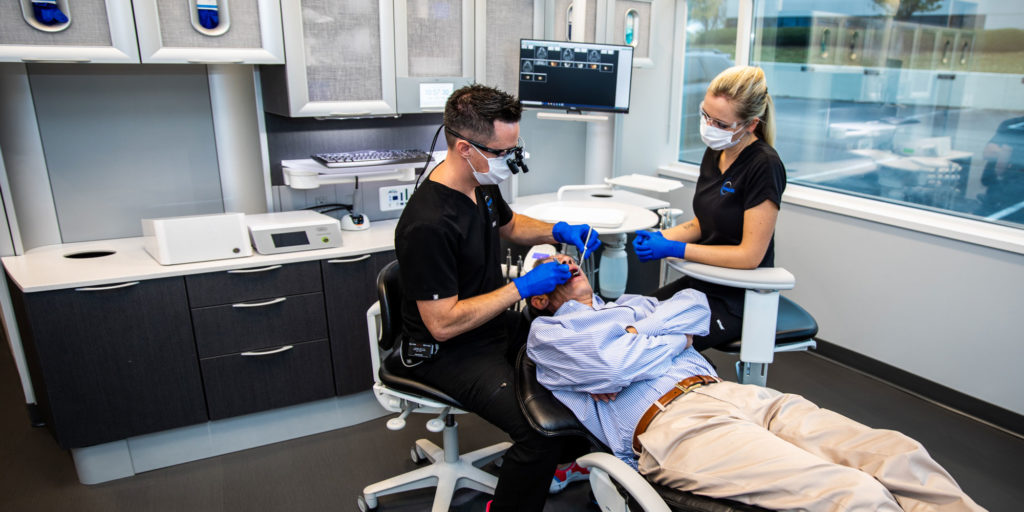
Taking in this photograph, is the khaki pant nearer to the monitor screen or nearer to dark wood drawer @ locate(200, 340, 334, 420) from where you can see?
dark wood drawer @ locate(200, 340, 334, 420)

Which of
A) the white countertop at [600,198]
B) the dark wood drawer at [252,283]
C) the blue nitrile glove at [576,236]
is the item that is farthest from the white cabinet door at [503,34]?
the dark wood drawer at [252,283]

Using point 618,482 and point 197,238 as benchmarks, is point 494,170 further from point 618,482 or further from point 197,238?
point 197,238

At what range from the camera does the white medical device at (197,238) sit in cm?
218

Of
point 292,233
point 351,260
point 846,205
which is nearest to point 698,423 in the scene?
point 351,260

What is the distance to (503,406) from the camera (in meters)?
1.69

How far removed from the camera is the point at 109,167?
8.07ft

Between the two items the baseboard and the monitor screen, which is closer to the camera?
the baseboard

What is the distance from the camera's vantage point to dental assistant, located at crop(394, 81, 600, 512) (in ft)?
5.38

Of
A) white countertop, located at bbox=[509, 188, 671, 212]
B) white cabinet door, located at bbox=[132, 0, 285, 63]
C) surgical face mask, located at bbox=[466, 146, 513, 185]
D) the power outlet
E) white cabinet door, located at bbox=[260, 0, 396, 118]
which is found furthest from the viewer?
white countertop, located at bbox=[509, 188, 671, 212]

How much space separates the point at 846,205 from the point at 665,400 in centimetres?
200

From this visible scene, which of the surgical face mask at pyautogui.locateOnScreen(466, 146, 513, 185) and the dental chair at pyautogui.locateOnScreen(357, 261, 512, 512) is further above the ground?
the surgical face mask at pyautogui.locateOnScreen(466, 146, 513, 185)

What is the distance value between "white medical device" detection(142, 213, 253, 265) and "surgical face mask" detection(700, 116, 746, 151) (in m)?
1.59

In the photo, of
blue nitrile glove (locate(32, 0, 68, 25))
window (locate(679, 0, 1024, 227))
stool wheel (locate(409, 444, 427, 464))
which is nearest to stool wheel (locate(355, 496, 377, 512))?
stool wheel (locate(409, 444, 427, 464))

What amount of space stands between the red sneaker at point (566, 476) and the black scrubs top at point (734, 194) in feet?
2.42
